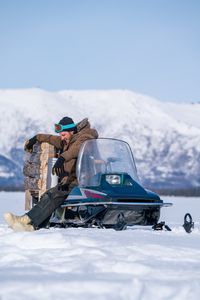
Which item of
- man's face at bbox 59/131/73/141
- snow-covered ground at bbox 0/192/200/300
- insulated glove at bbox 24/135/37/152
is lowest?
snow-covered ground at bbox 0/192/200/300

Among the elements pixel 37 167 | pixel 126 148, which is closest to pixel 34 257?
pixel 126 148

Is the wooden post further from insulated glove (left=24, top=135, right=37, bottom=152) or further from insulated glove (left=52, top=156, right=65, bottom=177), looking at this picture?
insulated glove (left=52, top=156, right=65, bottom=177)

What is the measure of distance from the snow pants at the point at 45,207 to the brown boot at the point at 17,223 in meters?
0.15

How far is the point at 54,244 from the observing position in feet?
19.9

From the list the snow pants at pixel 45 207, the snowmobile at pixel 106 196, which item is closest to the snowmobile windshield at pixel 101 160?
the snowmobile at pixel 106 196

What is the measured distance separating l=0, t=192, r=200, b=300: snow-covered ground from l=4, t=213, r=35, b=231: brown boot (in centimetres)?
134

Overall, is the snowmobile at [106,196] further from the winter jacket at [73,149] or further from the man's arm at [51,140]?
the man's arm at [51,140]

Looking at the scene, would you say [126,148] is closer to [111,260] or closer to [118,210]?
[118,210]

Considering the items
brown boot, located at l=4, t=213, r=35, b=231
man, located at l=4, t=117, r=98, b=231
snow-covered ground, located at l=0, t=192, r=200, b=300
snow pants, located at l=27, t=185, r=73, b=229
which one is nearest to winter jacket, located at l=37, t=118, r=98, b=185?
man, located at l=4, t=117, r=98, b=231

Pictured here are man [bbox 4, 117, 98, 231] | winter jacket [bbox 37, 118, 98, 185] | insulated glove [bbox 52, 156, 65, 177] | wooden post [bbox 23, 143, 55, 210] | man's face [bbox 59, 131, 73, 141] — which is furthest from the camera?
wooden post [bbox 23, 143, 55, 210]

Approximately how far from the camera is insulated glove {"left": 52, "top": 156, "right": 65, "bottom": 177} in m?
9.01

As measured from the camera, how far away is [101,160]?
30.4 feet

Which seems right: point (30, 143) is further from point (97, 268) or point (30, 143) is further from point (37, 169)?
point (97, 268)

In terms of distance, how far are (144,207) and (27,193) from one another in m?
3.37
